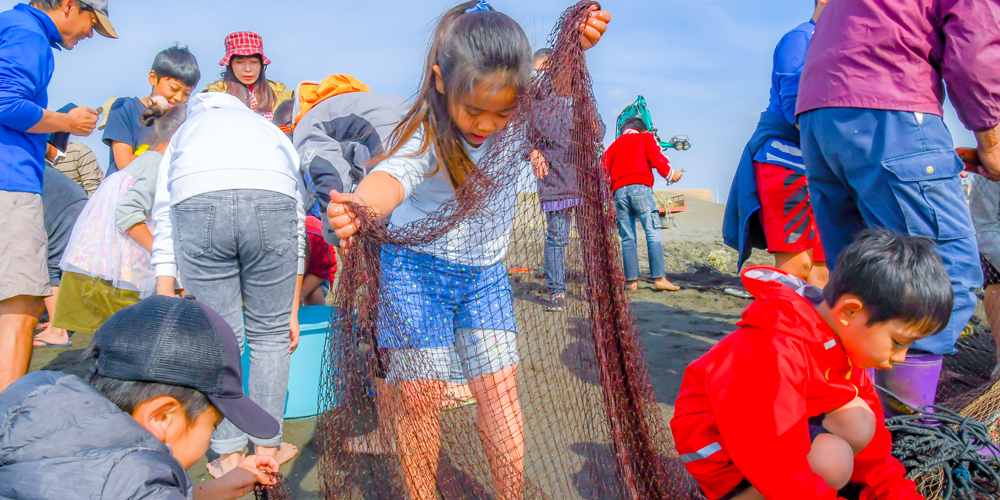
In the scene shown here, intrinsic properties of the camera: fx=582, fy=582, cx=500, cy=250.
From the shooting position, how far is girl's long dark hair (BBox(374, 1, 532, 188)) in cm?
164

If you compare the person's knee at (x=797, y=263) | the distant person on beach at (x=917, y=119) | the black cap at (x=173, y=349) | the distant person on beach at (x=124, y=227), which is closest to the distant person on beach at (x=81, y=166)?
the distant person on beach at (x=124, y=227)

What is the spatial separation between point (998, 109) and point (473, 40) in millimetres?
1787

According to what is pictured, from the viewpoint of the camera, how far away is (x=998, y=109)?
1962 millimetres

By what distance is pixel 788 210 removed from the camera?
3.02 m

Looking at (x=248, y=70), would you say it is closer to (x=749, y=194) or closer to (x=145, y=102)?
(x=145, y=102)

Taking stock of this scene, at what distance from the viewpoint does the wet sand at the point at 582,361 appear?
6.72ft

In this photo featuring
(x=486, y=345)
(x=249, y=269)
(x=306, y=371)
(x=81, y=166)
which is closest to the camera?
(x=486, y=345)

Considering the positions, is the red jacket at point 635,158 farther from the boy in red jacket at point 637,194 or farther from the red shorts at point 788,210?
the red shorts at point 788,210

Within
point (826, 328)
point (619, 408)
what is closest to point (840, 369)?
point (826, 328)

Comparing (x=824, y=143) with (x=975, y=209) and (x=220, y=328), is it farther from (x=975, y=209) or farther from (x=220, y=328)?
(x=220, y=328)

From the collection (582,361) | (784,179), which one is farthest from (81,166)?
(784,179)

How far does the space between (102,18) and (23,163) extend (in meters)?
0.85

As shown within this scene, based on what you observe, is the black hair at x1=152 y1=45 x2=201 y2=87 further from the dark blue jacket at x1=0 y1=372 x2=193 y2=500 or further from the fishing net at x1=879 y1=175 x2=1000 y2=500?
the fishing net at x1=879 y1=175 x2=1000 y2=500

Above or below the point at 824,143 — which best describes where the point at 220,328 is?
below
